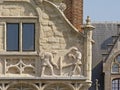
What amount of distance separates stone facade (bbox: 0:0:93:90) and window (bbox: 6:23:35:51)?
11 centimetres

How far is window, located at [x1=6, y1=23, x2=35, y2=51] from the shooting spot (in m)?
A: 34.5

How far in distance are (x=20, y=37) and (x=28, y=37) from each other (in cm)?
32

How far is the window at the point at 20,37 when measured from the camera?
34500 mm

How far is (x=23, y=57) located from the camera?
113 feet

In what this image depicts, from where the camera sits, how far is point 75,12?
118ft

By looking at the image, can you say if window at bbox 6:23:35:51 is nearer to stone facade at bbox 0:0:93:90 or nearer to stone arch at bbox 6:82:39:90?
stone facade at bbox 0:0:93:90

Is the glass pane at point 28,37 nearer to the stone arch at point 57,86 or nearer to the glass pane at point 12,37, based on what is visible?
the glass pane at point 12,37

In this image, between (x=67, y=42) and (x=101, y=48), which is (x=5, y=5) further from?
(x=101, y=48)

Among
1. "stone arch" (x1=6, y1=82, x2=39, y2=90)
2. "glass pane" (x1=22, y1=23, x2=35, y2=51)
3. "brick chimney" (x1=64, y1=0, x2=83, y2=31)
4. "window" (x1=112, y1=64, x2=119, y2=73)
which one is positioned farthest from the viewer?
"window" (x1=112, y1=64, x2=119, y2=73)

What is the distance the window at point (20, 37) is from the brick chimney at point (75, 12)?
217 cm

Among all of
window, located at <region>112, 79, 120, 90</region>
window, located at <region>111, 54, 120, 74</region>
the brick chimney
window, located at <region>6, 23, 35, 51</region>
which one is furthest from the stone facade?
window, located at <region>111, 54, 120, 74</region>

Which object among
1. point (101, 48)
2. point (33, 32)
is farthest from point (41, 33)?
point (101, 48)

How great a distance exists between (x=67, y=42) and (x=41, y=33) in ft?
3.43

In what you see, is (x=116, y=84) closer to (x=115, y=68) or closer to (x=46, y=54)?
(x=115, y=68)
